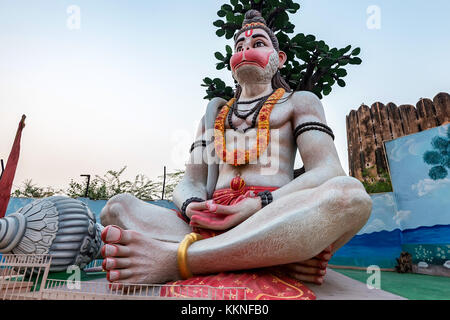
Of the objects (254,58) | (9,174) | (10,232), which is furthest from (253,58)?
(9,174)

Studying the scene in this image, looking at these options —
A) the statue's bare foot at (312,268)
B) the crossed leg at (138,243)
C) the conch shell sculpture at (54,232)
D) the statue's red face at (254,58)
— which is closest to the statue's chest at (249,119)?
the statue's red face at (254,58)

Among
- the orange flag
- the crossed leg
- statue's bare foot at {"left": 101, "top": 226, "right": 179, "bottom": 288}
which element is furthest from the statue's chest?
the orange flag

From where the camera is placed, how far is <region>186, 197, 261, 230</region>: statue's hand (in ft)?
5.90

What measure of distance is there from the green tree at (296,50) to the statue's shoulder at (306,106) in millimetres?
1110

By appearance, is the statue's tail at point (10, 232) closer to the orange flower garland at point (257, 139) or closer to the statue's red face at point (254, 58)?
the orange flower garland at point (257, 139)

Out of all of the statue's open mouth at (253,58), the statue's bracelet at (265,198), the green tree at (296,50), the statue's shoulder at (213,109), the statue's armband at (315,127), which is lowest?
the statue's bracelet at (265,198)

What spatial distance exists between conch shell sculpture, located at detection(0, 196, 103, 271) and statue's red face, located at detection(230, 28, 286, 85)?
1.94m

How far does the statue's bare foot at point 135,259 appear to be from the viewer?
159cm

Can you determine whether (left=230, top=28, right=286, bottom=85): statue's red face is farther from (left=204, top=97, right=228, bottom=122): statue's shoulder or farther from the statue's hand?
the statue's hand

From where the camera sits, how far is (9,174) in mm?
2764

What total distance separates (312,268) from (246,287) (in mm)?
498

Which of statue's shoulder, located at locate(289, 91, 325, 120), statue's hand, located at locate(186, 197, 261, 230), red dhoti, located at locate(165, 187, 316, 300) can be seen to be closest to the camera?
red dhoti, located at locate(165, 187, 316, 300)

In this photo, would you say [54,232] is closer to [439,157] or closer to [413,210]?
[413,210]
